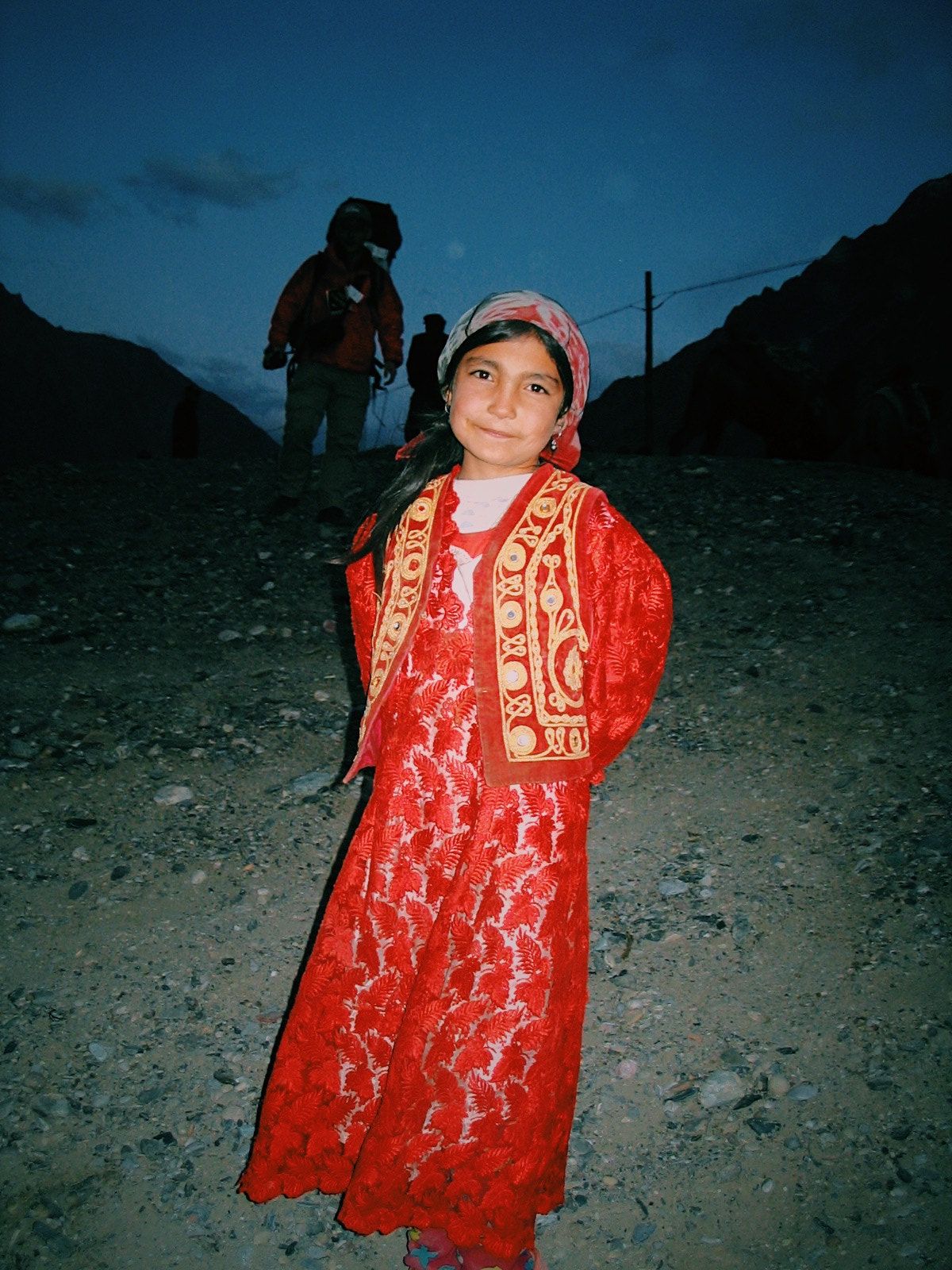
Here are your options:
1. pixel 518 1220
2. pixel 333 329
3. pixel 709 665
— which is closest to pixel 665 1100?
pixel 518 1220

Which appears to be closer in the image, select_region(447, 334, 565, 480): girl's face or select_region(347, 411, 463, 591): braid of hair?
select_region(447, 334, 565, 480): girl's face

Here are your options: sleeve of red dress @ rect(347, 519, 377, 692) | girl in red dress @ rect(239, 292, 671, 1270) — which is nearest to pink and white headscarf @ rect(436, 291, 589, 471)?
girl in red dress @ rect(239, 292, 671, 1270)

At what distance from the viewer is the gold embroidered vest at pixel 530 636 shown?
1479 mm

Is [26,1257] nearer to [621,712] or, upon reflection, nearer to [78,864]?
[78,864]

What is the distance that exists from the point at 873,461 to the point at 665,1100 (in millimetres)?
10200

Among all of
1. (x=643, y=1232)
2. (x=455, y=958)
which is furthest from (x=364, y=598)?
(x=643, y=1232)

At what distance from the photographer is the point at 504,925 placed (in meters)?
1.47

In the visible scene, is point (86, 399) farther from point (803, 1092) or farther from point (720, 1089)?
point (803, 1092)

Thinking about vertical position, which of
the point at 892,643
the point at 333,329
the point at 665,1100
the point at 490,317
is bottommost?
the point at 665,1100

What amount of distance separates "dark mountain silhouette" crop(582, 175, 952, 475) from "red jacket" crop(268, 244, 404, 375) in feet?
17.8

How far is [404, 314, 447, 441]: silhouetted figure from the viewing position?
8.88 m

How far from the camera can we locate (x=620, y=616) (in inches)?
61.7

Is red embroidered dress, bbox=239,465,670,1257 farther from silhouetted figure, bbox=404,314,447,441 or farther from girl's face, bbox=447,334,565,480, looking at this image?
silhouetted figure, bbox=404,314,447,441

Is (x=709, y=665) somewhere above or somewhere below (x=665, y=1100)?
above
